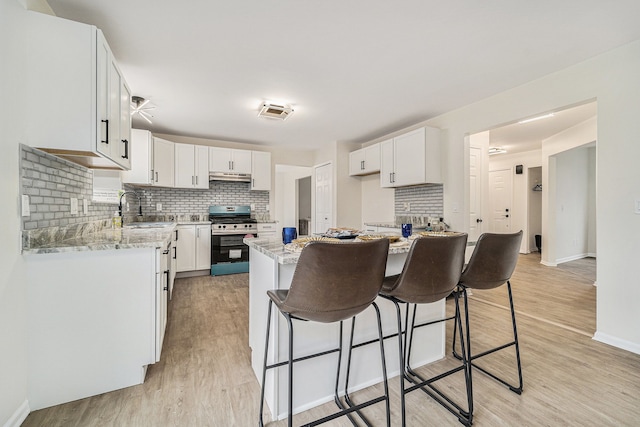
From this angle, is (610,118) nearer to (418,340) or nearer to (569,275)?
(418,340)

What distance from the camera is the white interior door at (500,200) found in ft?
21.8

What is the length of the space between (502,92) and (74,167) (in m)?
4.02

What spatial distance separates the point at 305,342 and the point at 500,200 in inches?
275

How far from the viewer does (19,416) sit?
1.40 meters

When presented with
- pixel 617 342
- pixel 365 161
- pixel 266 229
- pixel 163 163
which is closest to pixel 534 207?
pixel 365 161

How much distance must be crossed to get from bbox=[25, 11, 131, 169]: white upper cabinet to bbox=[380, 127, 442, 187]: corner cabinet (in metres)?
3.26

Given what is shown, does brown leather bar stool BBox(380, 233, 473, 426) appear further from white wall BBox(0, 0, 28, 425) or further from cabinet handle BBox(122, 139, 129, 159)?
cabinet handle BBox(122, 139, 129, 159)

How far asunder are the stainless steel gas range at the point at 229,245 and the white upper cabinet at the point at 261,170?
0.72m

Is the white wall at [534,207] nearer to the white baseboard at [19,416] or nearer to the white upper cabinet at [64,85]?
the white upper cabinet at [64,85]

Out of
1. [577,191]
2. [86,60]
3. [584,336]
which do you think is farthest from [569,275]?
[86,60]

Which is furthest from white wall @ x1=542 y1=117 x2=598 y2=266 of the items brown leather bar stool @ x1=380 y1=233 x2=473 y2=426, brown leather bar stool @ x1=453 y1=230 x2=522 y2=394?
brown leather bar stool @ x1=380 y1=233 x2=473 y2=426

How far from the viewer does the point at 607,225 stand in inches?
91.4

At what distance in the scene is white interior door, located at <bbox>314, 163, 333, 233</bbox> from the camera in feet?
17.7

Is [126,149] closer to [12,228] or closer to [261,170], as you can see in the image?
[12,228]
